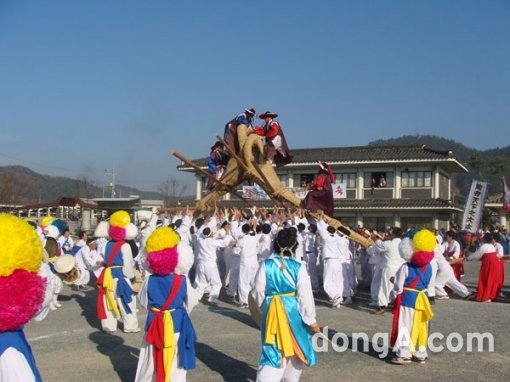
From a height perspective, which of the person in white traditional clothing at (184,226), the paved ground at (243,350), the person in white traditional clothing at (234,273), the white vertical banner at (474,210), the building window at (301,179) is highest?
the building window at (301,179)

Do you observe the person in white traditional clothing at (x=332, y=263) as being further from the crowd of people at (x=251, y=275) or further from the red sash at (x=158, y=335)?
the red sash at (x=158, y=335)

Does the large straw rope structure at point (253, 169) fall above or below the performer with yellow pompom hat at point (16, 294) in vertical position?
above

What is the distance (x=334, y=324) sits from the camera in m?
8.45

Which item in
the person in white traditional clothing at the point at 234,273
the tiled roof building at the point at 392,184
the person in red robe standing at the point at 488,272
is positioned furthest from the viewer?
the tiled roof building at the point at 392,184

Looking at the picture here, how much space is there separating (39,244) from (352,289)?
8.62 metres

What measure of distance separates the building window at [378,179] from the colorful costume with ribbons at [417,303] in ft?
76.3

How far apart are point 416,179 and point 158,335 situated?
84.1 feet

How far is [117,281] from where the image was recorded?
25.7 ft

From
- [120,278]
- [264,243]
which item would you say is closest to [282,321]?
[120,278]

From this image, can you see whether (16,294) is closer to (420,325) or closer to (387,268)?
(420,325)

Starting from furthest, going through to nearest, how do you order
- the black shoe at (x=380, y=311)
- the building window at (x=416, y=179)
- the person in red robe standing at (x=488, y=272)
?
the building window at (x=416, y=179) → the person in red robe standing at (x=488, y=272) → the black shoe at (x=380, y=311)

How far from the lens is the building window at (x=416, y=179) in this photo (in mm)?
28308

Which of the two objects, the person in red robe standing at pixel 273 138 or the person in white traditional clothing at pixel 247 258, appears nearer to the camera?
the person in white traditional clothing at pixel 247 258

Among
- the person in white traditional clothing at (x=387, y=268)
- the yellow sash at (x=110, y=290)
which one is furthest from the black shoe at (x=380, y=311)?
the yellow sash at (x=110, y=290)
